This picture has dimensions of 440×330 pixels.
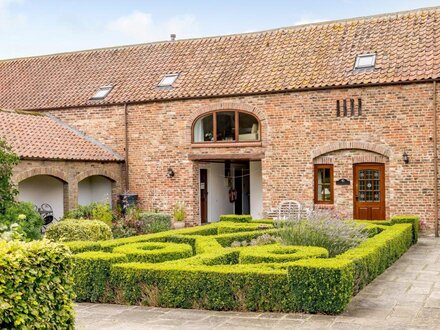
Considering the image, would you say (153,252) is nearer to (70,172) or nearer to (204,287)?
(204,287)

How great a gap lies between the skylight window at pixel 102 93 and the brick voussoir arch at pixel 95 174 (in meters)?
3.23

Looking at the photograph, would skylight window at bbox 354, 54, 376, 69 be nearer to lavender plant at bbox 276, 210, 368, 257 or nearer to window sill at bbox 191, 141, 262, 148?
window sill at bbox 191, 141, 262, 148

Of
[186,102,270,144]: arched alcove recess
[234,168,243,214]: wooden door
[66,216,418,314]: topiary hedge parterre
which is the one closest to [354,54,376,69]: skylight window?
[186,102,270,144]: arched alcove recess

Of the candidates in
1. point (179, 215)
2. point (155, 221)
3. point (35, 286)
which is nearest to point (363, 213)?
point (179, 215)

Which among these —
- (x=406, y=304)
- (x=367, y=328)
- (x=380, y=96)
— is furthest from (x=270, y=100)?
(x=367, y=328)

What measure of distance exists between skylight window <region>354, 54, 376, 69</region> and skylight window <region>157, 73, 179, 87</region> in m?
6.70

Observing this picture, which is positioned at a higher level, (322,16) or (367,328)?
(322,16)

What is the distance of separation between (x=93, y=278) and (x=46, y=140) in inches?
472

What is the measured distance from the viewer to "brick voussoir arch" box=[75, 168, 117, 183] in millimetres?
21342

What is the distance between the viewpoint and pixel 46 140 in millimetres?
21266

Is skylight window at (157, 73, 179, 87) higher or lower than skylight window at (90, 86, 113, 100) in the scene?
higher

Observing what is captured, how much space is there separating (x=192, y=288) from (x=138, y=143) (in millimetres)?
14491

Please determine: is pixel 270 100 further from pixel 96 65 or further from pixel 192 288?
pixel 192 288

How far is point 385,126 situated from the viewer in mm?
19703
